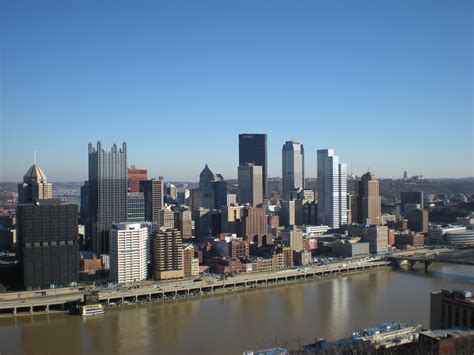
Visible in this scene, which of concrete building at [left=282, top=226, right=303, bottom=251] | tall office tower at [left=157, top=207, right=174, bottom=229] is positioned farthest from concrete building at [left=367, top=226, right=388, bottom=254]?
tall office tower at [left=157, top=207, right=174, bottom=229]

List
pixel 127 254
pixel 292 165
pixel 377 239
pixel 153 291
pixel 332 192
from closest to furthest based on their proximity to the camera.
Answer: pixel 153 291, pixel 127 254, pixel 377 239, pixel 332 192, pixel 292 165

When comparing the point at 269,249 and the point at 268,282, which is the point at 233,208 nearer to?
the point at 269,249

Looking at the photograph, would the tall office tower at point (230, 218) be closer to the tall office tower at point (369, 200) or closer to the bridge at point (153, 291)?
the tall office tower at point (369, 200)

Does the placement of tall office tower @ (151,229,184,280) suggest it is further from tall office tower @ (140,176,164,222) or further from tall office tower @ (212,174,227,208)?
tall office tower @ (212,174,227,208)

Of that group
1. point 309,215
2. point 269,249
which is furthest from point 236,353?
point 309,215

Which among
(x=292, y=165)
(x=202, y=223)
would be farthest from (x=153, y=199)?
(x=292, y=165)

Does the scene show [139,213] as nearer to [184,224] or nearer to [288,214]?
[184,224]

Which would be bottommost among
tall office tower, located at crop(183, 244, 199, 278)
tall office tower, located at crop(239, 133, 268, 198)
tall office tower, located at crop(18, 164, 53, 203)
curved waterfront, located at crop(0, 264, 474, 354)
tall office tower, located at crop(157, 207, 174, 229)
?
curved waterfront, located at crop(0, 264, 474, 354)
